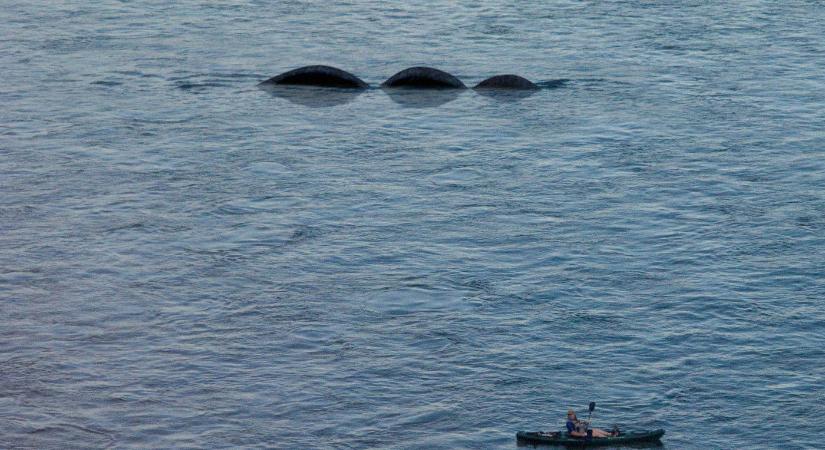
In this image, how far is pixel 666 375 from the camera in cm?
3700

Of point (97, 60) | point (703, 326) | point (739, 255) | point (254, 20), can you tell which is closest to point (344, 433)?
point (703, 326)

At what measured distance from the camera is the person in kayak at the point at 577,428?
3322 cm

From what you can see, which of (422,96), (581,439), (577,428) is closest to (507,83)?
(422,96)

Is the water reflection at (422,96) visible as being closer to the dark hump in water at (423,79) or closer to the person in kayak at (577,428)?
the dark hump in water at (423,79)

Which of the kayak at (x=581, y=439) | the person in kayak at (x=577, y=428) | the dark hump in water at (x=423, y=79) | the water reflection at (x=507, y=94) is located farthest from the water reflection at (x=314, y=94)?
the kayak at (x=581, y=439)

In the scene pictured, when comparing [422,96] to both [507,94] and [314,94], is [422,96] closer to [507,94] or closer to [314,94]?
[507,94]

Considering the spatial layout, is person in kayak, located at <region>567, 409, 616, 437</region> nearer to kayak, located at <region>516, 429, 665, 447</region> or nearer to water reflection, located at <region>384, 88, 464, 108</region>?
kayak, located at <region>516, 429, 665, 447</region>

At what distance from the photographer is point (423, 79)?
6188cm

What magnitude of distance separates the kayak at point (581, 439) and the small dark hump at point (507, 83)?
94.8 ft

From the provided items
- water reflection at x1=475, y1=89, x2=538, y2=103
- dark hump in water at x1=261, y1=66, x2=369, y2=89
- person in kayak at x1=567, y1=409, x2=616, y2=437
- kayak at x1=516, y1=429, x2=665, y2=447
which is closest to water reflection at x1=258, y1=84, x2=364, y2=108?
dark hump in water at x1=261, y1=66, x2=369, y2=89

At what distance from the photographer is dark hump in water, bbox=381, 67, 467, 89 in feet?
201

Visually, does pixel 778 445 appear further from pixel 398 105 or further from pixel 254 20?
pixel 254 20

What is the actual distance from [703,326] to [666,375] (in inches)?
135

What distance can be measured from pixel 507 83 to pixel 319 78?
753cm
